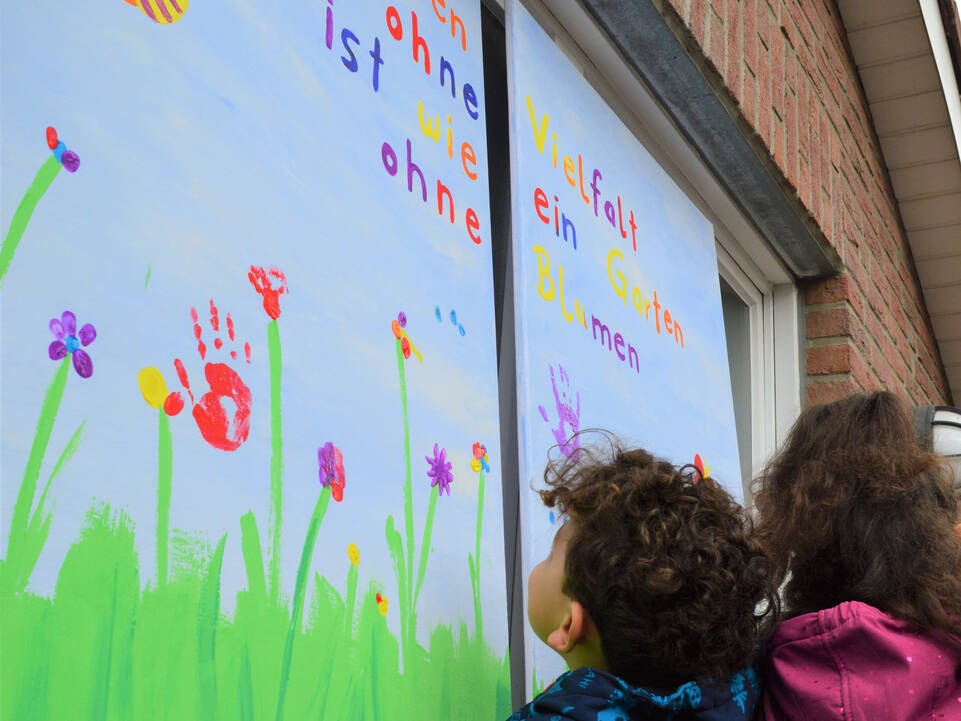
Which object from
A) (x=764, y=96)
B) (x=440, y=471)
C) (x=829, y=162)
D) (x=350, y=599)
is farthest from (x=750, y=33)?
(x=350, y=599)

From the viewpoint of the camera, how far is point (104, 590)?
755 millimetres

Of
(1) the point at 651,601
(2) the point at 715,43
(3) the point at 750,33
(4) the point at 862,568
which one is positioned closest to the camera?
(1) the point at 651,601

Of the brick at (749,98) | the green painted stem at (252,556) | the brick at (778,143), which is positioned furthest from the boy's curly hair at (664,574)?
the brick at (778,143)

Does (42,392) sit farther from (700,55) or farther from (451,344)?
(700,55)

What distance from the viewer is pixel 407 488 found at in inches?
43.6

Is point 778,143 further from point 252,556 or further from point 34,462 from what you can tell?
point 34,462

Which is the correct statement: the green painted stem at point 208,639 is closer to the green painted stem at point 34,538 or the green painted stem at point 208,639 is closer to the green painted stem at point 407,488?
the green painted stem at point 34,538

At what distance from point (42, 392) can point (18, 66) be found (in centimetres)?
23

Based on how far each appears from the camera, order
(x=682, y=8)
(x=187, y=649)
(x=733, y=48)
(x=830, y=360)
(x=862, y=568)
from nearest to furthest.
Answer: (x=187, y=649)
(x=862, y=568)
(x=682, y=8)
(x=733, y=48)
(x=830, y=360)

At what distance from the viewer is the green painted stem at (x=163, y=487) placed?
2.63 ft

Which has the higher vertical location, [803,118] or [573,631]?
[803,118]

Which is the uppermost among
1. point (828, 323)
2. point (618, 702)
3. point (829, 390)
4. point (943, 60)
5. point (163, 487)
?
point (943, 60)

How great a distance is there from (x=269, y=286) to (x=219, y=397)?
127 mm

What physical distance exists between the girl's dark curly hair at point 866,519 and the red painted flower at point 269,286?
27.1 inches
